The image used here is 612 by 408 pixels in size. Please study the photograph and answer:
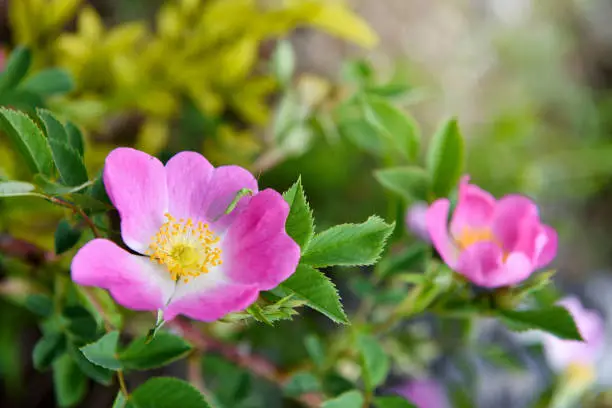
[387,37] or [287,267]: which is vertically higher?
[287,267]

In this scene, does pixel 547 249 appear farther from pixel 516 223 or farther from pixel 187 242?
pixel 187 242

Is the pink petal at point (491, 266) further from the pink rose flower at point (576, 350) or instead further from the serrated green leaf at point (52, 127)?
the pink rose flower at point (576, 350)

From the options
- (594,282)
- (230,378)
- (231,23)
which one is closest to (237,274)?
(230,378)

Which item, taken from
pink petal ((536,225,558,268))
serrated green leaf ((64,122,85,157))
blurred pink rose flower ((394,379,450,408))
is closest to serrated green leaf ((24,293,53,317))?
serrated green leaf ((64,122,85,157))

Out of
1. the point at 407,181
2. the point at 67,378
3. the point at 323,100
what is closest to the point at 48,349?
the point at 67,378

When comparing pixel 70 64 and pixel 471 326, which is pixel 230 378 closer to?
pixel 471 326

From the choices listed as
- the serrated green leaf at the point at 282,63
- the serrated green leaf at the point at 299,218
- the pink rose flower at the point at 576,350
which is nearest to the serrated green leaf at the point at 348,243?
the serrated green leaf at the point at 299,218
